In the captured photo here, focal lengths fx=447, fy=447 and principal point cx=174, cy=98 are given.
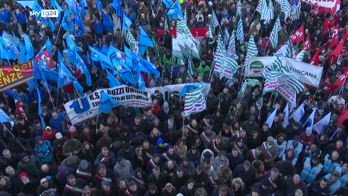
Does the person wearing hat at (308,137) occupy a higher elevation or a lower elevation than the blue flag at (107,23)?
lower

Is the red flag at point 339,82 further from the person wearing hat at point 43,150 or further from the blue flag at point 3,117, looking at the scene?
the blue flag at point 3,117

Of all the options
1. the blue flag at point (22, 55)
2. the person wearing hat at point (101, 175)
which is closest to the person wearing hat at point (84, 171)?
the person wearing hat at point (101, 175)

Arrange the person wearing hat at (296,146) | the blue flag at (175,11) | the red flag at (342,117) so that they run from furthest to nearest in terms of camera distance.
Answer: the blue flag at (175,11)
the red flag at (342,117)
the person wearing hat at (296,146)

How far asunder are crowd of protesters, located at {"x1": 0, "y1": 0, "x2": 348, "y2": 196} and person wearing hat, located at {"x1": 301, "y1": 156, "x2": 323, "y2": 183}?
0.02 metres

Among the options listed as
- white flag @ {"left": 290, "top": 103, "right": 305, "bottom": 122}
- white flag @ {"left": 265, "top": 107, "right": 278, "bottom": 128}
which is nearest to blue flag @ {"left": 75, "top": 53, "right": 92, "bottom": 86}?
white flag @ {"left": 265, "top": 107, "right": 278, "bottom": 128}

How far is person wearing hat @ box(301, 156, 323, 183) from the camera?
9.22 metres

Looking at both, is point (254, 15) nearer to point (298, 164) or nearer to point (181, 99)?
point (181, 99)

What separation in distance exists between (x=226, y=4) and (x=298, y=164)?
8.79 metres

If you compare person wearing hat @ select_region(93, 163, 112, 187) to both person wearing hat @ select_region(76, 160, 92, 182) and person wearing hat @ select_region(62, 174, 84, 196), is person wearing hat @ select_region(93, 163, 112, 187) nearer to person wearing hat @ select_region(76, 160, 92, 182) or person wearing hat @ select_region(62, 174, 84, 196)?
person wearing hat @ select_region(76, 160, 92, 182)

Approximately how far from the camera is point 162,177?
29.1 feet

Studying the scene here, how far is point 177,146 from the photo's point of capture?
943 centimetres

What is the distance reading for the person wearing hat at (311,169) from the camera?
30.2 ft

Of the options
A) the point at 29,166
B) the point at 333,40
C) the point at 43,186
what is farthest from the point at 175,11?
the point at 43,186

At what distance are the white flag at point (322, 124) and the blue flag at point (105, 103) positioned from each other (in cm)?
489
